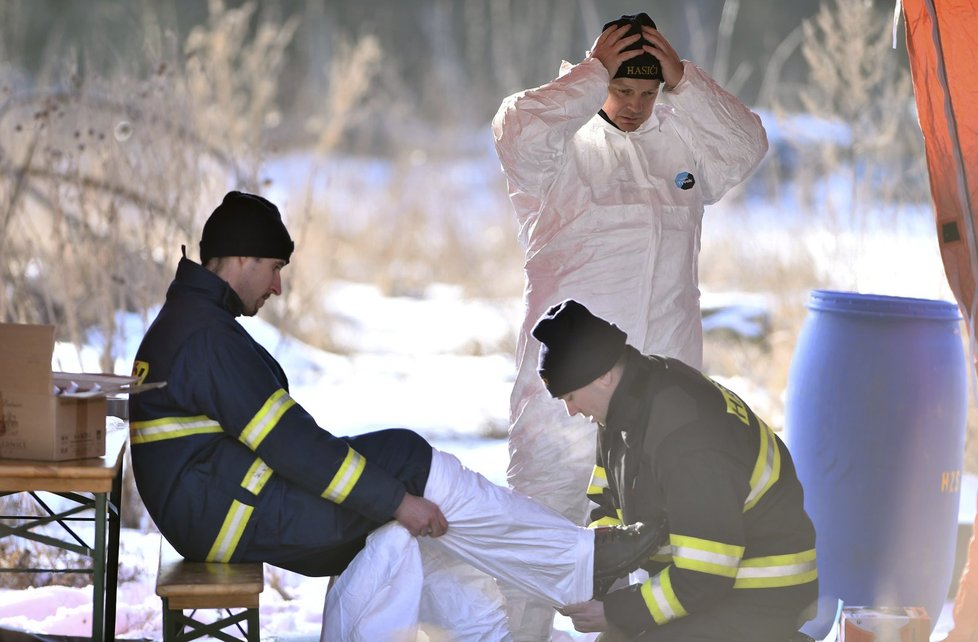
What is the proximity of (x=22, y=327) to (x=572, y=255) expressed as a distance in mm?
1548

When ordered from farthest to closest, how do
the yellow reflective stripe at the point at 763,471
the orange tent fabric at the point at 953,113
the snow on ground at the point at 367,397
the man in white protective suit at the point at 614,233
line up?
the snow on ground at the point at 367,397 → the man in white protective suit at the point at 614,233 → the orange tent fabric at the point at 953,113 → the yellow reflective stripe at the point at 763,471

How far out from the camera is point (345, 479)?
2.89 m

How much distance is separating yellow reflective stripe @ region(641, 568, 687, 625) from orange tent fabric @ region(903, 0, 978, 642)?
4.05ft

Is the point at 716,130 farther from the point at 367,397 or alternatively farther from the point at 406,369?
the point at 406,369

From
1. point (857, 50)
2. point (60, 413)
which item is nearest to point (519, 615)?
point (60, 413)

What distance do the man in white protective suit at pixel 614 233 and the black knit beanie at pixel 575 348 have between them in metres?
0.75

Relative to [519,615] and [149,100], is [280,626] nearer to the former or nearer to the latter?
[519,615]

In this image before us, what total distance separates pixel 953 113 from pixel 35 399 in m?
2.49

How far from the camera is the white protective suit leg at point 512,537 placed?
297cm

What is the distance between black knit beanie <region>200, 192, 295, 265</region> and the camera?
10.1ft

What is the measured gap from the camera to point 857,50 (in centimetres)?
530

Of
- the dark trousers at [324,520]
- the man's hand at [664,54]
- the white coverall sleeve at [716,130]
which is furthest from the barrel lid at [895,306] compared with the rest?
the dark trousers at [324,520]

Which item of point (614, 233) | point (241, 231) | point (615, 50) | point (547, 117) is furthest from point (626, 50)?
point (241, 231)

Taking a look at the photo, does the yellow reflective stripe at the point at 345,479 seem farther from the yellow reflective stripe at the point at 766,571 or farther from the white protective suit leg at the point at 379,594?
the yellow reflective stripe at the point at 766,571
